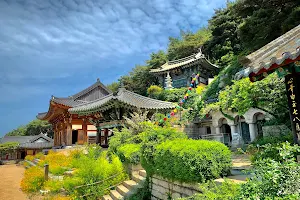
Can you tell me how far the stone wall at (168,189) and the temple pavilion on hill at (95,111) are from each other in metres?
8.19

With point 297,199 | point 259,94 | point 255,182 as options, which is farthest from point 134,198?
point 259,94

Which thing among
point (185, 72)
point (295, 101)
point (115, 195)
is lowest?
point (115, 195)

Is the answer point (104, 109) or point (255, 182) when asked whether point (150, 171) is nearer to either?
point (255, 182)

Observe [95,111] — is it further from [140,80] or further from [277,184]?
[140,80]

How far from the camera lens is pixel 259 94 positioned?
10.9 m

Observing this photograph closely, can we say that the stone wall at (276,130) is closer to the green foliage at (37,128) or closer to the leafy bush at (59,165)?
the leafy bush at (59,165)

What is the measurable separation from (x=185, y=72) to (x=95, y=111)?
21866mm

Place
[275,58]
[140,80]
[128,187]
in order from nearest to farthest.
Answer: [275,58] < [128,187] < [140,80]

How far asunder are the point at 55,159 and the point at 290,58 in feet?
53.8

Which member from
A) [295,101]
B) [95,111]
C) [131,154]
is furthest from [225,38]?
[295,101]

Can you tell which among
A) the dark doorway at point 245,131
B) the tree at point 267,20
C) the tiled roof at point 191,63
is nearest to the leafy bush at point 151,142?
the dark doorway at point 245,131

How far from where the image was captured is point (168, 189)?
6.42 m

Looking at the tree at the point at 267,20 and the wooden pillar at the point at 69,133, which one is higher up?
the tree at the point at 267,20

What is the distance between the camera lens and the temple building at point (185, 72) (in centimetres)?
3362
